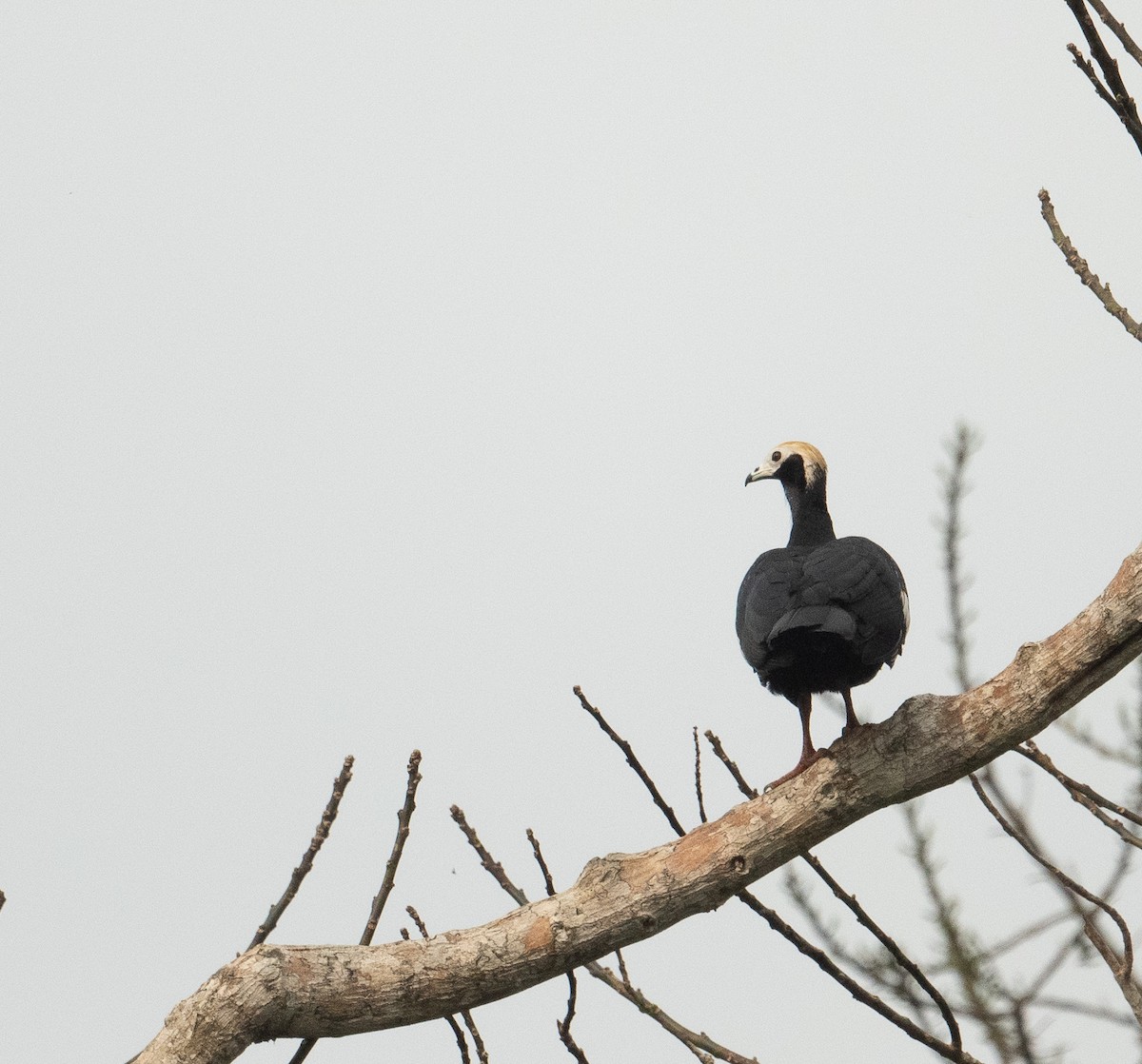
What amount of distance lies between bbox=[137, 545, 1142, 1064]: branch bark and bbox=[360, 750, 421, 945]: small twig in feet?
0.80

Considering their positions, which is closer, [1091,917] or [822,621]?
[1091,917]

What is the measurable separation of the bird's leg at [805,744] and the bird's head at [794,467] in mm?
1655

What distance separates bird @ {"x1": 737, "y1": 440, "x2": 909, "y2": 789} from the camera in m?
4.32

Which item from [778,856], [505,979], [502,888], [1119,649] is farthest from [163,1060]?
[1119,649]

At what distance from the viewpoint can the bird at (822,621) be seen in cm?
432

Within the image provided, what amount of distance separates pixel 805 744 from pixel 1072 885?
994 mm

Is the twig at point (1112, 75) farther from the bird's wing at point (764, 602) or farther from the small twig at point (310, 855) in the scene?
the small twig at point (310, 855)

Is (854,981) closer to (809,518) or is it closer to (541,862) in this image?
(541,862)

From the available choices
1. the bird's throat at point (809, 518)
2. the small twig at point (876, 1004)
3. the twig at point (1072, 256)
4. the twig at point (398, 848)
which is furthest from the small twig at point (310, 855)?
the bird's throat at point (809, 518)

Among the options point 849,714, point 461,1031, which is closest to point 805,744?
point 849,714

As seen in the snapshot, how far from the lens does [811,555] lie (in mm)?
4840

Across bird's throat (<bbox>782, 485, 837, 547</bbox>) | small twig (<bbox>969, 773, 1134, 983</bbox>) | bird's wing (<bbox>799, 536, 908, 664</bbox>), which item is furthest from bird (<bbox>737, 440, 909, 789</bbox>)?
bird's throat (<bbox>782, 485, 837, 547</bbox>)

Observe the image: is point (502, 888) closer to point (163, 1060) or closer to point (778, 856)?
point (778, 856)

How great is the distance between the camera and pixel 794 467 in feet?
20.4
